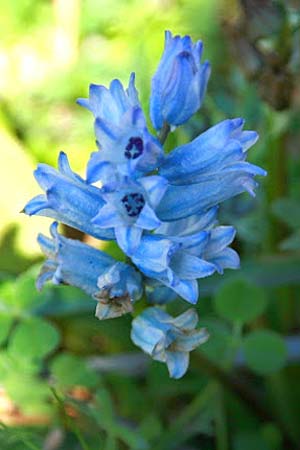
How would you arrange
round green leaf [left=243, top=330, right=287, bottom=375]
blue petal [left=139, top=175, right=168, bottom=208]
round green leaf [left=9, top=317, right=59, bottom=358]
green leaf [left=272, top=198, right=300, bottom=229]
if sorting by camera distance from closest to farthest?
blue petal [left=139, top=175, right=168, bottom=208] < round green leaf [left=9, top=317, right=59, bottom=358] < round green leaf [left=243, top=330, right=287, bottom=375] < green leaf [left=272, top=198, right=300, bottom=229]

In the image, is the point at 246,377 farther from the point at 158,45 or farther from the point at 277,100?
the point at 158,45

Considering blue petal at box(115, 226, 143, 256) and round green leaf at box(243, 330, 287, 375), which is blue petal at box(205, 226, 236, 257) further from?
round green leaf at box(243, 330, 287, 375)

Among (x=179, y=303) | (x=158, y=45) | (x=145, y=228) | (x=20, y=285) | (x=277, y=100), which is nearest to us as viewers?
(x=145, y=228)

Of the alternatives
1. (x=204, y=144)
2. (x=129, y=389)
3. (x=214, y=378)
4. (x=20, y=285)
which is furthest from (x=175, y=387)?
(x=204, y=144)

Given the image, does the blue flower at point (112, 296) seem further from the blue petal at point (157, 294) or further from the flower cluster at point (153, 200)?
the blue petal at point (157, 294)

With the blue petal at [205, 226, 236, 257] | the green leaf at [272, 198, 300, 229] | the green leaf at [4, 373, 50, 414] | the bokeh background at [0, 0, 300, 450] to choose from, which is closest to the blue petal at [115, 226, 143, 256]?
the blue petal at [205, 226, 236, 257]

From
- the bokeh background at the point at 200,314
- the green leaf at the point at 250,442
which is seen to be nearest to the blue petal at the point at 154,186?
the bokeh background at the point at 200,314
